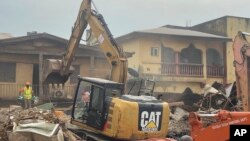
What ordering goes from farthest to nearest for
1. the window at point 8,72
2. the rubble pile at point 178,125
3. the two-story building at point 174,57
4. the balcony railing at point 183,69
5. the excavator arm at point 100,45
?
the balcony railing at point 183,69, the two-story building at point 174,57, the window at point 8,72, the rubble pile at point 178,125, the excavator arm at point 100,45

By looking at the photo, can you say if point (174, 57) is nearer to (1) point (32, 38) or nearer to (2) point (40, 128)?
(1) point (32, 38)

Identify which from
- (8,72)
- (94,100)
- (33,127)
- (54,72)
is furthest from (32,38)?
(33,127)

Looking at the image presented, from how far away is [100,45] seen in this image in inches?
525

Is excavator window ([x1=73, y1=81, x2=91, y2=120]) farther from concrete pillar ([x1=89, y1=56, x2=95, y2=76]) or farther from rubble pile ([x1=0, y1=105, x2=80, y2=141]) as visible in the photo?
concrete pillar ([x1=89, y1=56, x2=95, y2=76])

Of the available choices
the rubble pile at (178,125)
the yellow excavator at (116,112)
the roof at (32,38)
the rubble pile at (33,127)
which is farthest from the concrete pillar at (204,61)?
the rubble pile at (33,127)

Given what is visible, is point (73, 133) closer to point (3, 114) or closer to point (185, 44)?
point (3, 114)

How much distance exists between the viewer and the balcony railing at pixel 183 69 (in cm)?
3027

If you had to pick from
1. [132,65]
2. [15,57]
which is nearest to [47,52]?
[15,57]

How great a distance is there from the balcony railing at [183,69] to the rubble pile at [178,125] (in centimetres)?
1329

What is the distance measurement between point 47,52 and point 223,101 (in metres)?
10.8

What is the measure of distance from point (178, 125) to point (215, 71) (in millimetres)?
18221

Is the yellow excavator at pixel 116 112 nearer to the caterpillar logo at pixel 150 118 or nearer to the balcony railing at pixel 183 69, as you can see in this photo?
the caterpillar logo at pixel 150 118

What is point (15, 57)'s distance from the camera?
23.4 m

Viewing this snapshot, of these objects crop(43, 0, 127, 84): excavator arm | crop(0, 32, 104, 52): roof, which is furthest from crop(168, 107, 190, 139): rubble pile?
crop(0, 32, 104, 52): roof
